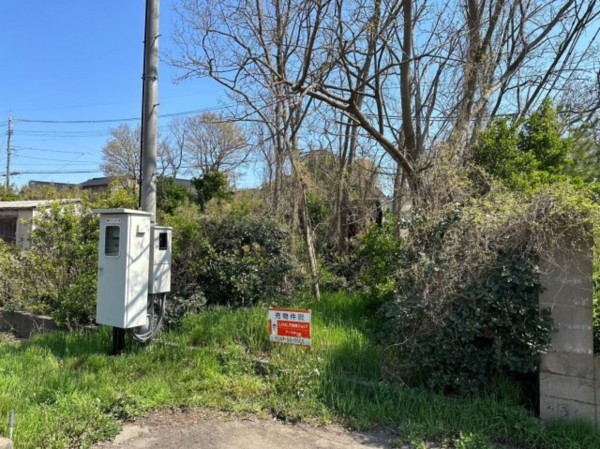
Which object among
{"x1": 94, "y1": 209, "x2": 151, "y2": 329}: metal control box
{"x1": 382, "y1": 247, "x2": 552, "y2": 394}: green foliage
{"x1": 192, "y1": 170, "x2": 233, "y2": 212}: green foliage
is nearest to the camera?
{"x1": 382, "y1": 247, "x2": 552, "y2": 394}: green foliage

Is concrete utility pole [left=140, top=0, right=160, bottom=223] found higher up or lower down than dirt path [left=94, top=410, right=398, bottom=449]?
higher up

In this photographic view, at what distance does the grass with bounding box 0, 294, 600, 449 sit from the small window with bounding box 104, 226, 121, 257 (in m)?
1.16

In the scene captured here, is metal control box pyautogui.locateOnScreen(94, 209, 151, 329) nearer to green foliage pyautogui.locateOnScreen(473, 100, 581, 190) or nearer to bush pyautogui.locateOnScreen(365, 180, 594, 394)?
bush pyautogui.locateOnScreen(365, 180, 594, 394)

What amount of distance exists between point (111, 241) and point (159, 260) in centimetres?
58

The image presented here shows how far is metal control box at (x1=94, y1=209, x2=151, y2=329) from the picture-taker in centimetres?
529

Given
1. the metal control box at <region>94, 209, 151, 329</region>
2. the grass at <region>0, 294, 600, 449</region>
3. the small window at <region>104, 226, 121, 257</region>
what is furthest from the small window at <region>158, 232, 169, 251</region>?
the grass at <region>0, 294, 600, 449</region>

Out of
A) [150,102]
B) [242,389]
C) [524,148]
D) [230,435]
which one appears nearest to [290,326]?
[242,389]

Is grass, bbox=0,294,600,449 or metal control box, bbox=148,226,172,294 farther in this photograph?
metal control box, bbox=148,226,172,294

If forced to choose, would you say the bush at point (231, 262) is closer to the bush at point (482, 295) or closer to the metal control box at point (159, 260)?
the metal control box at point (159, 260)

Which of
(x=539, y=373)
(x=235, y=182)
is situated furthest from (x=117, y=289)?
(x=235, y=182)

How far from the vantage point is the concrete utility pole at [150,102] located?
590 centimetres

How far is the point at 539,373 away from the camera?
392 centimetres

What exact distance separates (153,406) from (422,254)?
9.25 ft

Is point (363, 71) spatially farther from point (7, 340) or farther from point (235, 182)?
point (235, 182)
